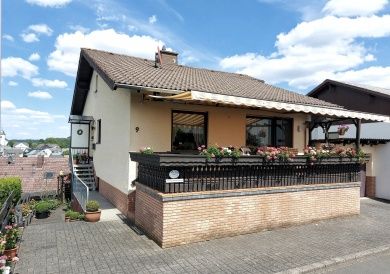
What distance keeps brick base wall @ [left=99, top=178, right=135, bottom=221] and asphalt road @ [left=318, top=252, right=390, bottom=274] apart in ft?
20.6

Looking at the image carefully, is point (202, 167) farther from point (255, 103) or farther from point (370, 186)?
point (370, 186)

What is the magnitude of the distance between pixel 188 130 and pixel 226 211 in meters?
4.14

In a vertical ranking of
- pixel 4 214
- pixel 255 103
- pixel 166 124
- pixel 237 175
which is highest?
pixel 255 103

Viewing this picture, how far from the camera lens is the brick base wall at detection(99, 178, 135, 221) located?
10.9 meters

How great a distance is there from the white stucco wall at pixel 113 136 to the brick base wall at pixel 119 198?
210 mm

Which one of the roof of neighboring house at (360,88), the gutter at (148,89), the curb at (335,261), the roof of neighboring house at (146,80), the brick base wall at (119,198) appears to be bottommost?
the curb at (335,261)

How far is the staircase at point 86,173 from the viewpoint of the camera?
57.4 ft

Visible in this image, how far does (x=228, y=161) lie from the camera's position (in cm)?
904

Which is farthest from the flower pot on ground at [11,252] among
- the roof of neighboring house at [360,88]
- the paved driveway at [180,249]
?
the roof of neighboring house at [360,88]

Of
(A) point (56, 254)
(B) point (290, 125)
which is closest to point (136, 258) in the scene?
(A) point (56, 254)

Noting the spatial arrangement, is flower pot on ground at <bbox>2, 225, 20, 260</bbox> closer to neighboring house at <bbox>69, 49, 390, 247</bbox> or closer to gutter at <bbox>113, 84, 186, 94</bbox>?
neighboring house at <bbox>69, 49, 390, 247</bbox>

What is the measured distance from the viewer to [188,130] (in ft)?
40.1

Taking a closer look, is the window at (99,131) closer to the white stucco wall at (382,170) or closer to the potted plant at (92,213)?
the potted plant at (92,213)

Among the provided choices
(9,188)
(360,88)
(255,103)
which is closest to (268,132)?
(255,103)
